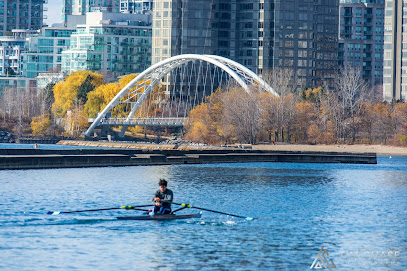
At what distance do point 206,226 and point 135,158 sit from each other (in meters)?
41.5

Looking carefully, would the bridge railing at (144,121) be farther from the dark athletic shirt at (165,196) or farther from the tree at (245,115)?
the dark athletic shirt at (165,196)

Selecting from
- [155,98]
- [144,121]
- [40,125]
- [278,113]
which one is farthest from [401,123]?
[40,125]

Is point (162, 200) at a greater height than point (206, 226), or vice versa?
point (162, 200)

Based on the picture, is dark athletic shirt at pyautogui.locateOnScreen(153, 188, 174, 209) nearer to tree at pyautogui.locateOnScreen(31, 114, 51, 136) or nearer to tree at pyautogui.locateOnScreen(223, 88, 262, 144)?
tree at pyautogui.locateOnScreen(223, 88, 262, 144)

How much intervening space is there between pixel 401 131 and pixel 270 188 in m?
71.9

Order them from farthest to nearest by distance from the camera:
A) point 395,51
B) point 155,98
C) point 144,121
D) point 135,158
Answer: point 395,51, point 155,98, point 144,121, point 135,158

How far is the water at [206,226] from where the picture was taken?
2970cm

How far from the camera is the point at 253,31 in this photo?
191000 mm

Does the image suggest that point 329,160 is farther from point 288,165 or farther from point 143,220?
point 143,220

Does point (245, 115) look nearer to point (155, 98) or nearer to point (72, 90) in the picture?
point (155, 98)

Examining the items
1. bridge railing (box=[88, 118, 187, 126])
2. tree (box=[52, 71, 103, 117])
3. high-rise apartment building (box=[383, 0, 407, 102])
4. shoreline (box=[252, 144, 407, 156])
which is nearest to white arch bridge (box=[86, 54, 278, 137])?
bridge railing (box=[88, 118, 187, 126])

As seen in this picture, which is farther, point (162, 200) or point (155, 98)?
point (155, 98)

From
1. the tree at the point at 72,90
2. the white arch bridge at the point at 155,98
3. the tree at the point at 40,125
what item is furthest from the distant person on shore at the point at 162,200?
the tree at the point at 72,90

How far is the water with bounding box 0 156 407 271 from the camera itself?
29.7m
